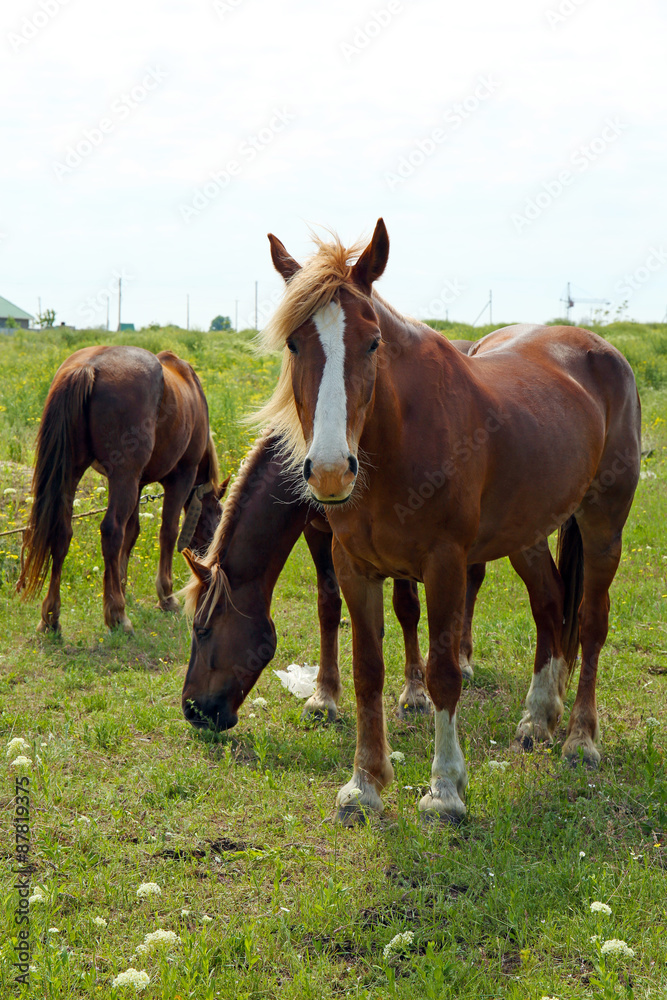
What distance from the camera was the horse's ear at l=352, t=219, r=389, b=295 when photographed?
2859 millimetres

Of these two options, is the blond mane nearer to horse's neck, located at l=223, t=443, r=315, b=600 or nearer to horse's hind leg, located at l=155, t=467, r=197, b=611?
horse's neck, located at l=223, t=443, r=315, b=600

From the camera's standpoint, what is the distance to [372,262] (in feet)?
9.57

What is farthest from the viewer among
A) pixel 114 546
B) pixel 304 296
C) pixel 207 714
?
pixel 114 546

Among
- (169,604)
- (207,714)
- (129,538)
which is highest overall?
(129,538)

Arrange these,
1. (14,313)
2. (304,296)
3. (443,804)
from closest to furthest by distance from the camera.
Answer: (304,296)
(443,804)
(14,313)

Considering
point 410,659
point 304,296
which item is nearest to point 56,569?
point 410,659

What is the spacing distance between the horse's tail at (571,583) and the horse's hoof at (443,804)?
1.59 m

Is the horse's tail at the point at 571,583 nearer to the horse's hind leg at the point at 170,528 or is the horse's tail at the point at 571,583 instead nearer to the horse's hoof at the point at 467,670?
the horse's hoof at the point at 467,670

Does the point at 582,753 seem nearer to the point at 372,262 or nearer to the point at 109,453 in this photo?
the point at 372,262

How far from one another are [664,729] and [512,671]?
3.72ft

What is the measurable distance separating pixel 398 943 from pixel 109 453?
4580mm

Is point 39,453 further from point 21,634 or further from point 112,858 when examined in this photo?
point 112,858

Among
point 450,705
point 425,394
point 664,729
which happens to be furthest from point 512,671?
point 425,394

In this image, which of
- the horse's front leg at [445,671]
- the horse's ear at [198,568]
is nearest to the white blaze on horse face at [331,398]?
the horse's front leg at [445,671]
